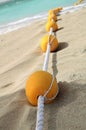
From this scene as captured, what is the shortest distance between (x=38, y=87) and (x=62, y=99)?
0.20 metres

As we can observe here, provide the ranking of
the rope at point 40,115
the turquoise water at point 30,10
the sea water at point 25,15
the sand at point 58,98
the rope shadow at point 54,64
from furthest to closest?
the turquoise water at point 30,10 < the sea water at point 25,15 < the rope shadow at point 54,64 < the sand at point 58,98 < the rope at point 40,115

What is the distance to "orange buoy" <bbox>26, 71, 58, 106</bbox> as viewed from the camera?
6.55 ft

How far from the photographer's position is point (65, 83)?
7.47 feet

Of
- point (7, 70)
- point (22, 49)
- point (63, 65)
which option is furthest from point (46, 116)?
point (22, 49)

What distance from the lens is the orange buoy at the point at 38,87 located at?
6.55ft

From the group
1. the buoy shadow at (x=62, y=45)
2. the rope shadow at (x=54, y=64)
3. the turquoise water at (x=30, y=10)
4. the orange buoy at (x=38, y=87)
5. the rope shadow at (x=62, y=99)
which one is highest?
the orange buoy at (x=38, y=87)

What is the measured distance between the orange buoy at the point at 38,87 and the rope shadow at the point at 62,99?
67mm

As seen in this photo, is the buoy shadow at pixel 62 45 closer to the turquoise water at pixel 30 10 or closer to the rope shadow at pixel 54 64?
the rope shadow at pixel 54 64

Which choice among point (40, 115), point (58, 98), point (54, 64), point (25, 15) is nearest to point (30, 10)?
point (25, 15)

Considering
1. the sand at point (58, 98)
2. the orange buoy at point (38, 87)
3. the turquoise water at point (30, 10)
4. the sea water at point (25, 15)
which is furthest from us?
the turquoise water at point (30, 10)

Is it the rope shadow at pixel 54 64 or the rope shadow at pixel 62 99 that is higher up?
the rope shadow at pixel 62 99

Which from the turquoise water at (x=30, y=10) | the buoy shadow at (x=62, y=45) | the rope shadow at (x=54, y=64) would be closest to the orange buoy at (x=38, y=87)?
the rope shadow at (x=54, y=64)

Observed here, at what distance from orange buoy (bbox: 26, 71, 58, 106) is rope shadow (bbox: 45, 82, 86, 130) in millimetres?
67

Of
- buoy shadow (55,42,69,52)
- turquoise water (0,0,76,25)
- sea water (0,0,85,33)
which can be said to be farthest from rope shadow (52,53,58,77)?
turquoise water (0,0,76,25)
